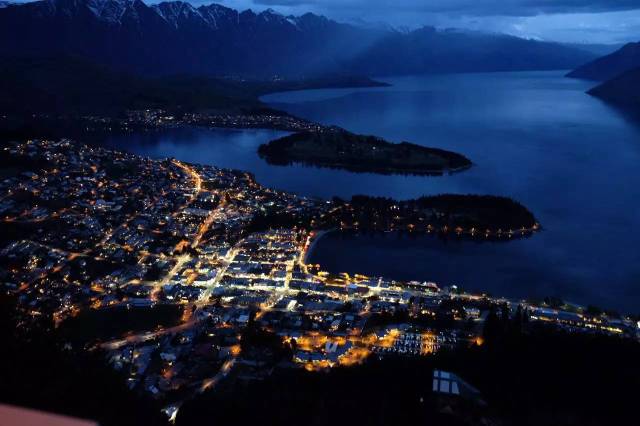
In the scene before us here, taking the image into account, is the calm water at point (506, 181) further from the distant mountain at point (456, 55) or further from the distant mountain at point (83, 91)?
the distant mountain at point (456, 55)

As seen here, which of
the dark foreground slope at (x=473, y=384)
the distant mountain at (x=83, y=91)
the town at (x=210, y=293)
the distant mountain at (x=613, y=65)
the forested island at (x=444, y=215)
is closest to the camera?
the dark foreground slope at (x=473, y=384)

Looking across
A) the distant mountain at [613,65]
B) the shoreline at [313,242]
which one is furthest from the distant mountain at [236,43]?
the shoreline at [313,242]

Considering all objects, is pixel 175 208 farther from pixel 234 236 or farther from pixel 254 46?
pixel 254 46

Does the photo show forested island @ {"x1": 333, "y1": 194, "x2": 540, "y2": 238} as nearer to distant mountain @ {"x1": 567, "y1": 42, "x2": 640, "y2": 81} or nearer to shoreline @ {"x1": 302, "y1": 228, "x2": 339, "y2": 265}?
shoreline @ {"x1": 302, "y1": 228, "x2": 339, "y2": 265}

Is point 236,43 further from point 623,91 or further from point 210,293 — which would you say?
point 210,293

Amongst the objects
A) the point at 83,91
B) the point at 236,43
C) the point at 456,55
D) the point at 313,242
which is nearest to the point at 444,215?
the point at 313,242

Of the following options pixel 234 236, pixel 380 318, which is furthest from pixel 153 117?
pixel 380 318

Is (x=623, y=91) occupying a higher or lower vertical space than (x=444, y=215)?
higher
